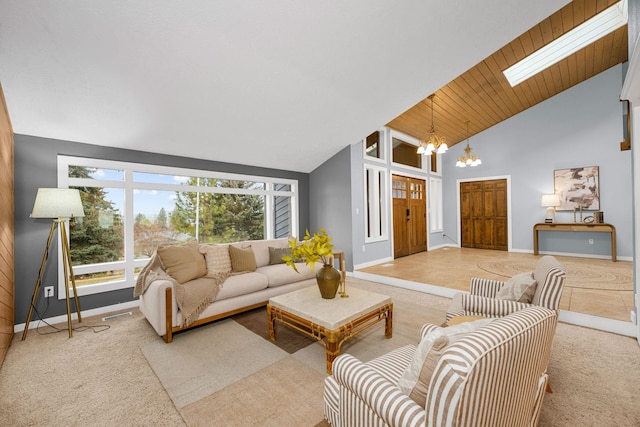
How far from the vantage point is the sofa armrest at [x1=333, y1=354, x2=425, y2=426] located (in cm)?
90

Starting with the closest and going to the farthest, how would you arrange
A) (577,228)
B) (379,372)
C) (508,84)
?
(379,372), (508,84), (577,228)

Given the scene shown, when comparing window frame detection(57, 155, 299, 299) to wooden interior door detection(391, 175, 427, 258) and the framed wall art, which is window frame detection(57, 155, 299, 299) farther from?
the framed wall art

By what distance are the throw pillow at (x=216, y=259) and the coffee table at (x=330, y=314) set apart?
3.48 ft

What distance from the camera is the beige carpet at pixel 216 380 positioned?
62.6 inches

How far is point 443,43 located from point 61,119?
13.9 ft

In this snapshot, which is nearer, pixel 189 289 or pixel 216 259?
pixel 189 289

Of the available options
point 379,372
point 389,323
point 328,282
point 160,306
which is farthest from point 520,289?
point 160,306

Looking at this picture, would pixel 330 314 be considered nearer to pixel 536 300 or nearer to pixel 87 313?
pixel 536 300

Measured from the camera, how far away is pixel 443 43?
9.77ft

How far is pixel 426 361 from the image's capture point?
2.98ft

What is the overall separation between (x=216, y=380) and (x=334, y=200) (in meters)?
3.85

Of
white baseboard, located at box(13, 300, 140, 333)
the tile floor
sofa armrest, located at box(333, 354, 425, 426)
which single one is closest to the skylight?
the tile floor

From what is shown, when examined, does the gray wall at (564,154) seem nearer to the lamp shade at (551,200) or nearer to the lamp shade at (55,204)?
the lamp shade at (551,200)

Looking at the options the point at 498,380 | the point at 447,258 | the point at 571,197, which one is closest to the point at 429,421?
the point at 498,380
